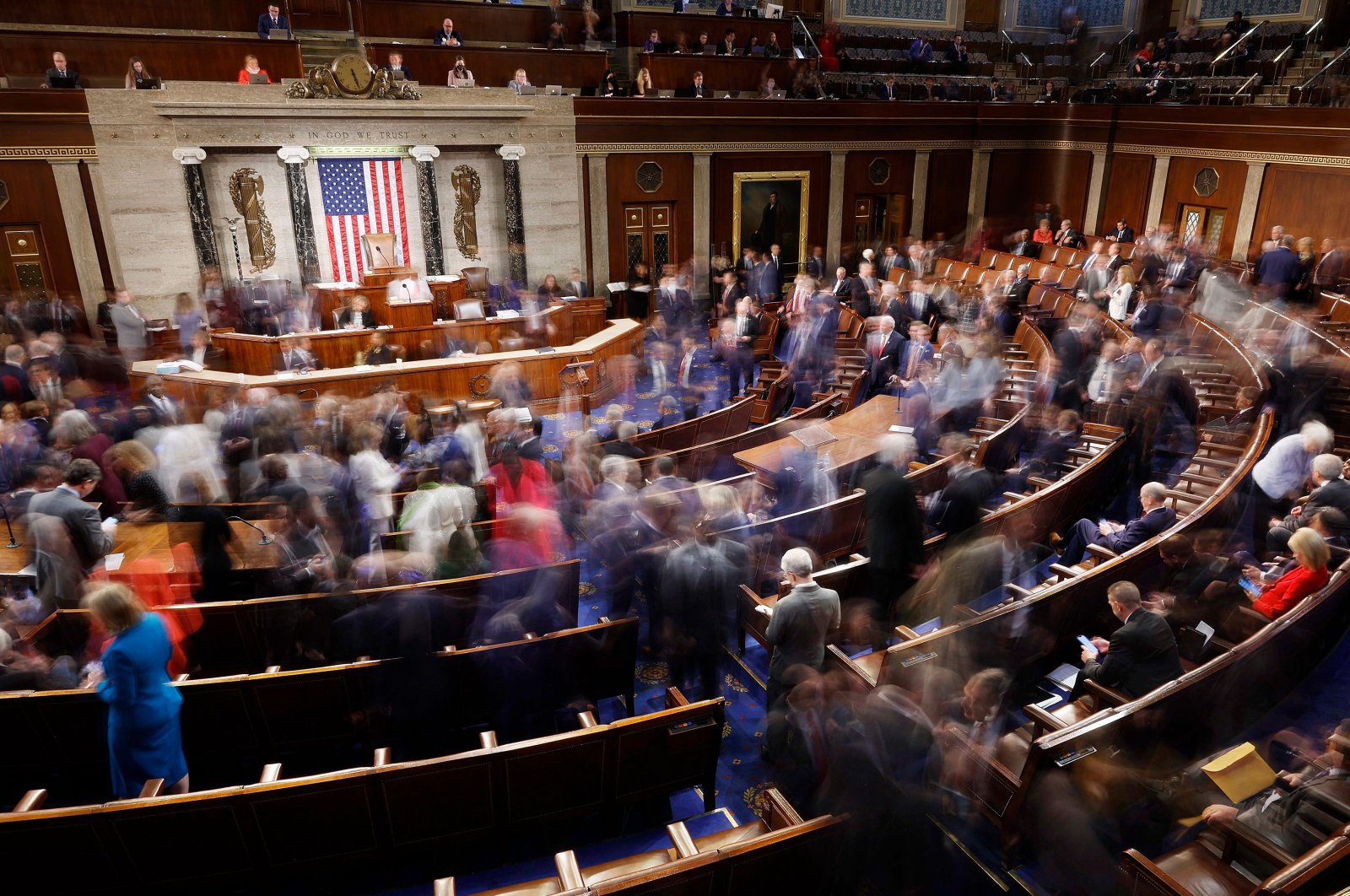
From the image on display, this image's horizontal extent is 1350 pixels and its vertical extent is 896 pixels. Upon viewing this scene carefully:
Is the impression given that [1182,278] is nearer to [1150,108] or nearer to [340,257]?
[1150,108]

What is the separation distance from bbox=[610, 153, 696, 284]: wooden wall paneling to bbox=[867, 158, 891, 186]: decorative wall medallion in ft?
12.7

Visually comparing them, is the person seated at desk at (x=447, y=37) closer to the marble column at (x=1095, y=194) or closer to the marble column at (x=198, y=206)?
the marble column at (x=198, y=206)

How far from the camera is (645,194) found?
1473 centimetres

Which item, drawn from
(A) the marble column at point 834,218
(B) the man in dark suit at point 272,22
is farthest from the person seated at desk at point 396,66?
(A) the marble column at point 834,218

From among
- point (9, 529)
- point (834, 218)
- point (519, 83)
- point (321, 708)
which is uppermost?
point (519, 83)

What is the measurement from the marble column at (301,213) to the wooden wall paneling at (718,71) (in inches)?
236

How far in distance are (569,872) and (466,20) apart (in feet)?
45.7

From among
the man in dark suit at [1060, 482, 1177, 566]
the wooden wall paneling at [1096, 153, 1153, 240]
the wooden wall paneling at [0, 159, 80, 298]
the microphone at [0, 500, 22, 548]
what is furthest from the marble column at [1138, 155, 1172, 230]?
the wooden wall paneling at [0, 159, 80, 298]

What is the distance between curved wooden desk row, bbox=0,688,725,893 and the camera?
10.5 feet

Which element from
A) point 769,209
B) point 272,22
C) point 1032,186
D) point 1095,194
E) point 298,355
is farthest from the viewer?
point 1032,186

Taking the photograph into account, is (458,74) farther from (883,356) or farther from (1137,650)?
→ (1137,650)

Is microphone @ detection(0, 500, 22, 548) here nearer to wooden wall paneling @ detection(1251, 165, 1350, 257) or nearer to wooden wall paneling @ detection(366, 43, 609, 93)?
wooden wall paneling @ detection(366, 43, 609, 93)

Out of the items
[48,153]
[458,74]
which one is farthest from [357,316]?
[48,153]

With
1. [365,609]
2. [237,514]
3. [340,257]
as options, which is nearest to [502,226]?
[340,257]
